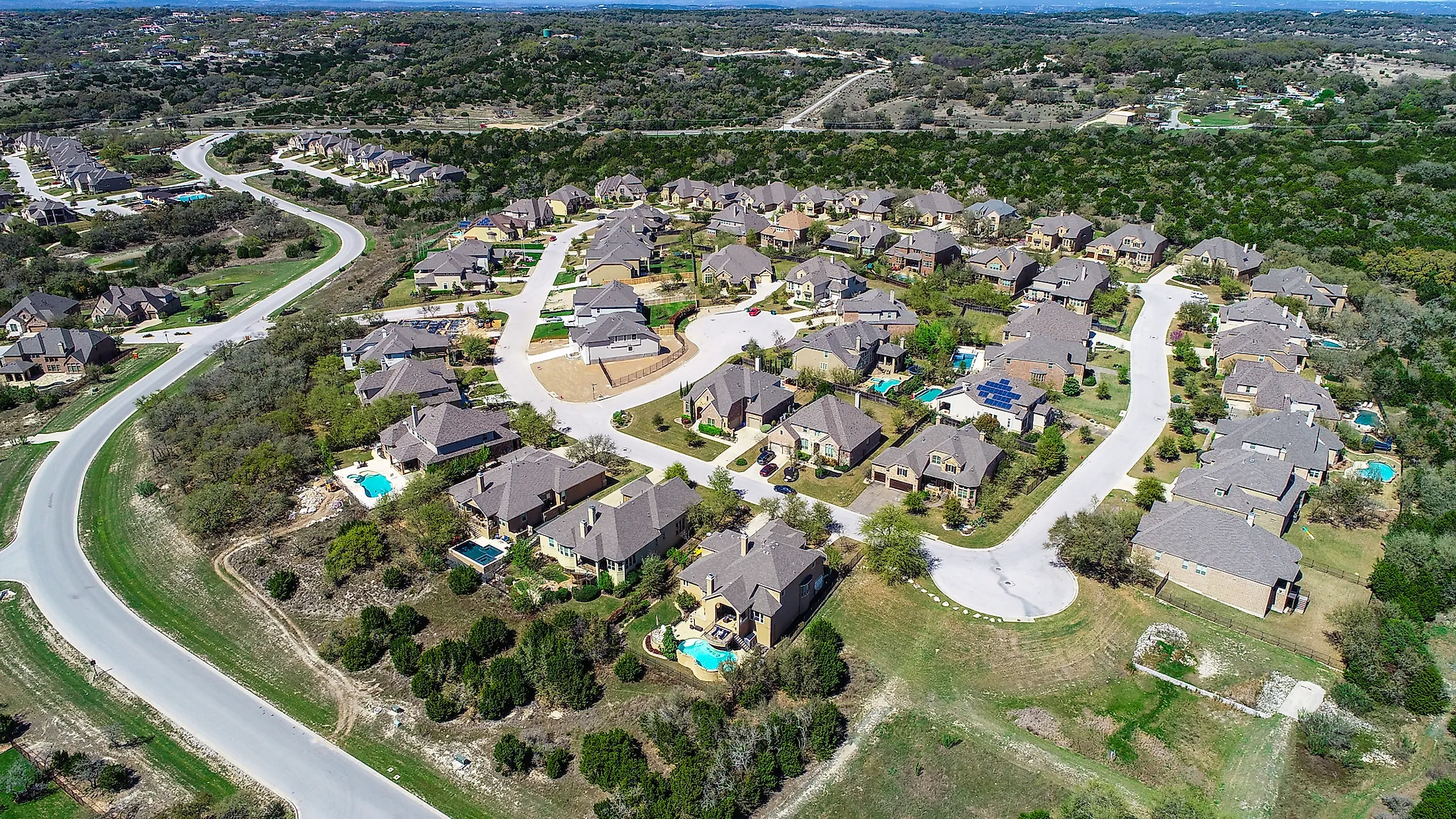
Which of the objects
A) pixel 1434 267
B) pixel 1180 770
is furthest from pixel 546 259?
pixel 1434 267

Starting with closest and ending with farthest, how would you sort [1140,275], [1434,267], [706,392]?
[706,392]
[1434,267]
[1140,275]

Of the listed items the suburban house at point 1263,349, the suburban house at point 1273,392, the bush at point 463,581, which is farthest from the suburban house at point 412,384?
the suburban house at point 1263,349

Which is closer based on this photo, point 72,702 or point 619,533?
point 72,702

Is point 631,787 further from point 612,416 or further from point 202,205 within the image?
point 202,205

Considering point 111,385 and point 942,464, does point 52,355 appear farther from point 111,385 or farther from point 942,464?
point 942,464

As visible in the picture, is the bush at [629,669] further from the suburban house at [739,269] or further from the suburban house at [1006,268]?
the suburban house at [1006,268]

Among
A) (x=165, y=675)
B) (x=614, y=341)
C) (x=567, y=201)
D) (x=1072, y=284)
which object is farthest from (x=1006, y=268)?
(x=165, y=675)
